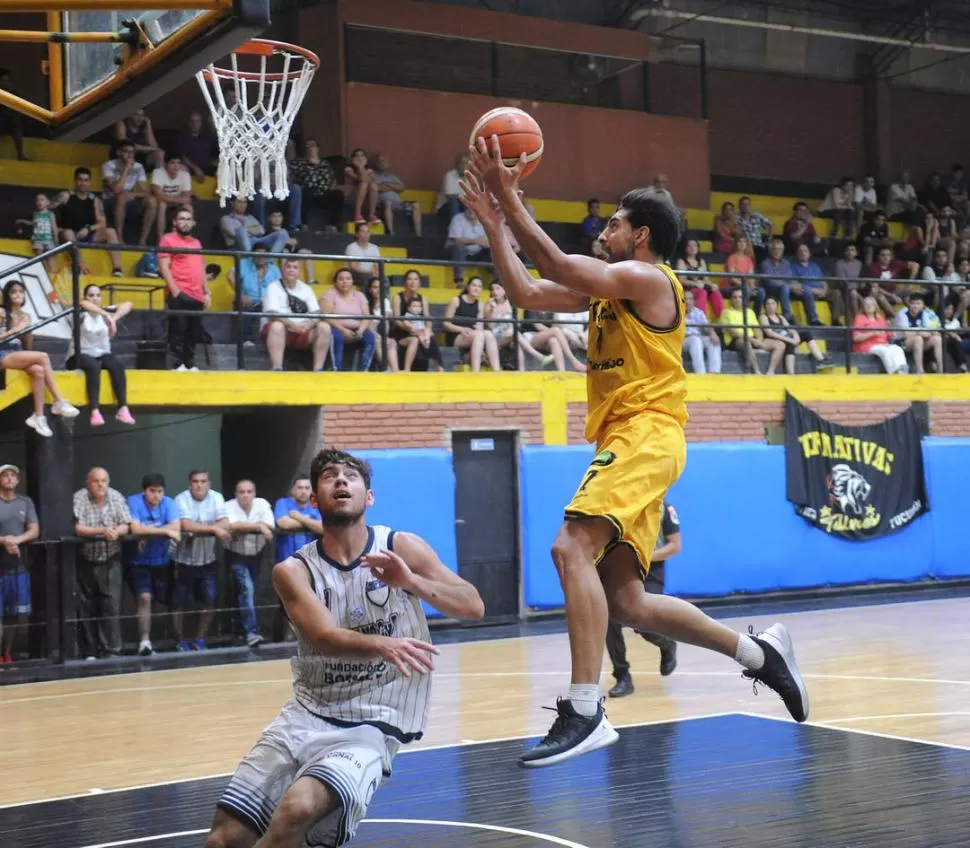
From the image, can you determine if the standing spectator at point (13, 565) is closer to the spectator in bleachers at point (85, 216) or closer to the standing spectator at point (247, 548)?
the standing spectator at point (247, 548)

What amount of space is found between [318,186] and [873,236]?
338 inches

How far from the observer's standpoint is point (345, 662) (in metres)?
4.87

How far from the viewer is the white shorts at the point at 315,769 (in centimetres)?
458

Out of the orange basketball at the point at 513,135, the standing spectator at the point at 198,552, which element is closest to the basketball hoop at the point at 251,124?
the standing spectator at the point at 198,552

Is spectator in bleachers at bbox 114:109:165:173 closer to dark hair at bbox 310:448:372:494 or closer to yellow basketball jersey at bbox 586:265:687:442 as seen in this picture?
yellow basketball jersey at bbox 586:265:687:442

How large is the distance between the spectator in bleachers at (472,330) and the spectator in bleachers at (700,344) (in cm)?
221

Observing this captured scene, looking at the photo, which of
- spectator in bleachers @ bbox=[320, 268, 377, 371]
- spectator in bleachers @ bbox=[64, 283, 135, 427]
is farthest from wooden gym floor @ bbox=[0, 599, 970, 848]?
spectator in bleachers @ bbox=[320, 268, 377, 371]

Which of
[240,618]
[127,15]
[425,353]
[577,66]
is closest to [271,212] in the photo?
[425,353]

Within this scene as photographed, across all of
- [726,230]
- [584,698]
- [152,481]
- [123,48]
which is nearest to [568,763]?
[584,698]

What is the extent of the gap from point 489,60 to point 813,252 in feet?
16.4

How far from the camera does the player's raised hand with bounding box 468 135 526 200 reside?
494 centimetres

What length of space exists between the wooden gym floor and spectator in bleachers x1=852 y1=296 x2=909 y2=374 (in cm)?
603

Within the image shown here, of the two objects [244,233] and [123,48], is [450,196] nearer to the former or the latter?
[244,233]

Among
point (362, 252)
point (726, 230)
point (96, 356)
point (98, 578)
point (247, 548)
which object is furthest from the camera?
point (726, 230)
